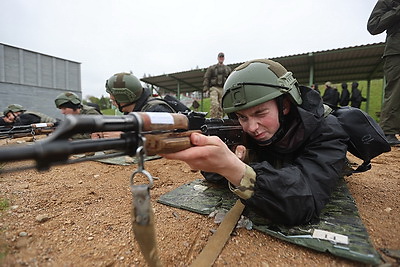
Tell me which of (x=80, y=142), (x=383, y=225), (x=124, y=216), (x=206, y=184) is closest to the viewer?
(x=80, y=142)

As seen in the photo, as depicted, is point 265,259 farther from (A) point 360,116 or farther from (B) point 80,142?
(A) point 360,116

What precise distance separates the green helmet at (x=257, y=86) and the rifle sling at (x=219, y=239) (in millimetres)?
849

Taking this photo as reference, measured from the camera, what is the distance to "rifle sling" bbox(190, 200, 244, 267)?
1.30 m

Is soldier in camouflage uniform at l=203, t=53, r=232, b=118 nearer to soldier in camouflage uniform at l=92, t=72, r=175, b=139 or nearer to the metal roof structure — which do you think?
the metal roof structure

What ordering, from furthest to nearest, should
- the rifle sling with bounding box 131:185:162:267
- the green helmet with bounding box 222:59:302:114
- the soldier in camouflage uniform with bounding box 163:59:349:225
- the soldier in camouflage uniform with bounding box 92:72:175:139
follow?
1. the soldier in camouflage uniform with bounding box 92:72:175:139
2. the green helmet with bounding box 222:59:302:114
3. the soldier in camouflage uniform with bounding box 163:59:349:225
4. the rifle sling with bounding box 131:185:162:267

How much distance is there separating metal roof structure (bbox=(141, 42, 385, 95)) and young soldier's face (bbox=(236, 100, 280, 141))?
8956 millimetres

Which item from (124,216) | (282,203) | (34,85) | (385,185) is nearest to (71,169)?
(124,216)

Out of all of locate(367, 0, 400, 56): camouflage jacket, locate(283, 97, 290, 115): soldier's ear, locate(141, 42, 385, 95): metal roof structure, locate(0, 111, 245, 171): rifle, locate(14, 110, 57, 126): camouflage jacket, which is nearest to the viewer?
locate(0, 111, 245, 171): rifle

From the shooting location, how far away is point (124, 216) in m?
1.92

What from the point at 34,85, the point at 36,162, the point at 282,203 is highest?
the point at 34,85

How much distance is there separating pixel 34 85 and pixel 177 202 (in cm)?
2157

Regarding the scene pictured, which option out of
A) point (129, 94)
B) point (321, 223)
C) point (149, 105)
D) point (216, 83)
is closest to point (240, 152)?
point (321, 223)

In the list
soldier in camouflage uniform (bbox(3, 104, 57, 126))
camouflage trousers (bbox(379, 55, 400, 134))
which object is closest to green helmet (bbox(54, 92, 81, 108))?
soldier in camouflage uniform (bbox(3, 104, 57, 126))

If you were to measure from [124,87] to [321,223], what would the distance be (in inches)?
155
